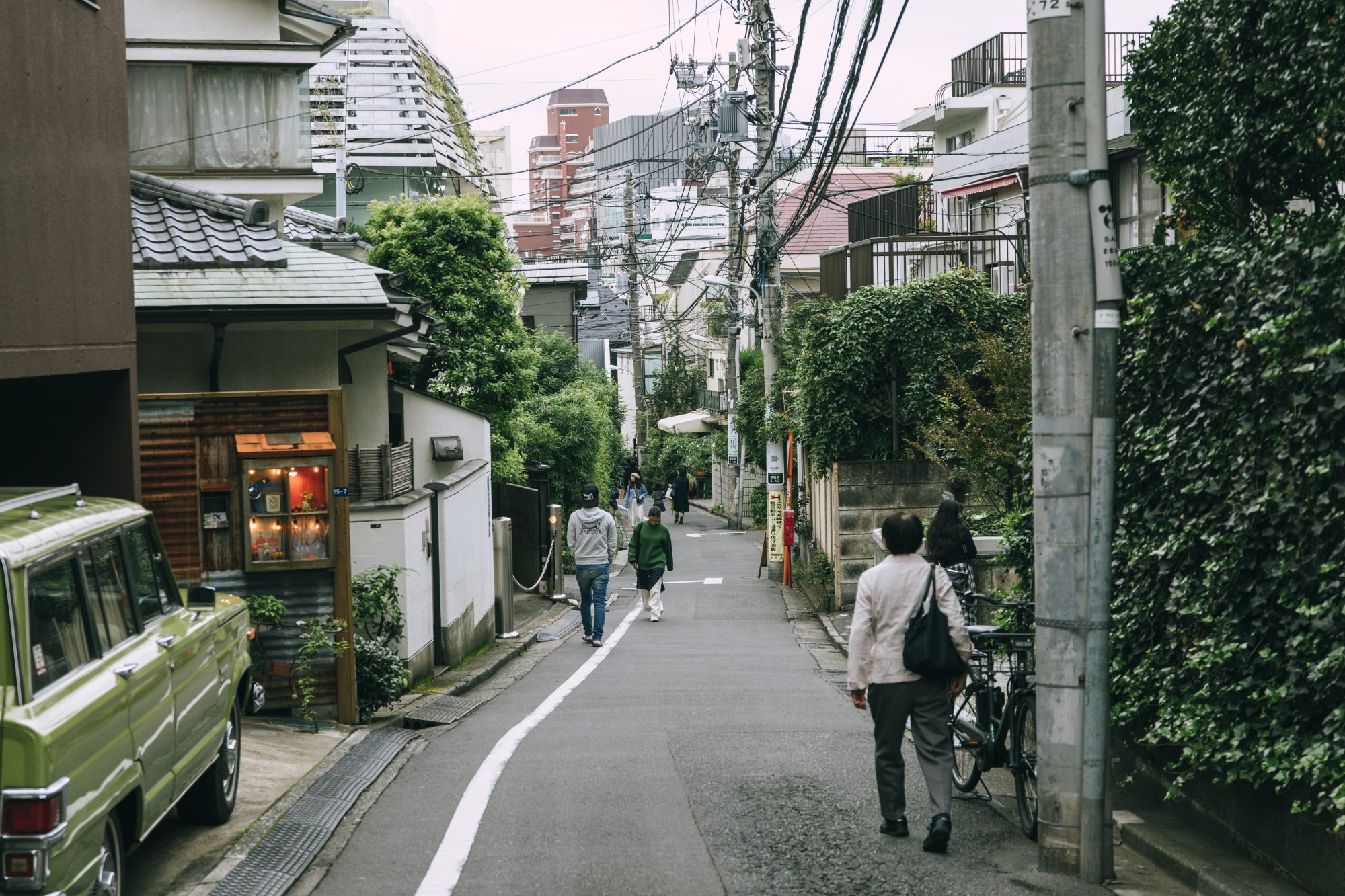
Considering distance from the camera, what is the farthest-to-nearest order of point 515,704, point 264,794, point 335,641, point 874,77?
point 874,77
point 515,704
point 335,641
point 264,794

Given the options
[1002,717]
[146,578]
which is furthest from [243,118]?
[1002,717]

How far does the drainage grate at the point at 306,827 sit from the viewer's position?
577cm

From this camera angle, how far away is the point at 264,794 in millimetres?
7461

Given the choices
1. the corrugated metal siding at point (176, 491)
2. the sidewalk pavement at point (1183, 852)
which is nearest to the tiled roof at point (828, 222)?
the corrugated metal siding at point (176, 491)

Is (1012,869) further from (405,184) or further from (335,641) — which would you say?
(405,184)

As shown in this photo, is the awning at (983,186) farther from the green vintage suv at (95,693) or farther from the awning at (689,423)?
the awning at (689,423)

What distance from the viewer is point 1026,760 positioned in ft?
21.4

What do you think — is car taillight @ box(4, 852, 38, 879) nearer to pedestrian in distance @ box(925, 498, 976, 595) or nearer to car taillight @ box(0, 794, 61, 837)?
car taillight @ box(0, 794, 61, 837)

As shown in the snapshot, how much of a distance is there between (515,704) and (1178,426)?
7394 mm

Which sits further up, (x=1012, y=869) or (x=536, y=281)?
(x=536, y=281)

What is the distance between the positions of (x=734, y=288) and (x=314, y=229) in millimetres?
16617

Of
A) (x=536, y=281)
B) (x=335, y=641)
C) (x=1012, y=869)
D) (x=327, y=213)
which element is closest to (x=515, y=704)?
(x=335, y=641)

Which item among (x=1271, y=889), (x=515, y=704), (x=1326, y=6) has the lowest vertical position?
(x=515, y=704)

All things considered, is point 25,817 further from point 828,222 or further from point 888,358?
point 828,222
